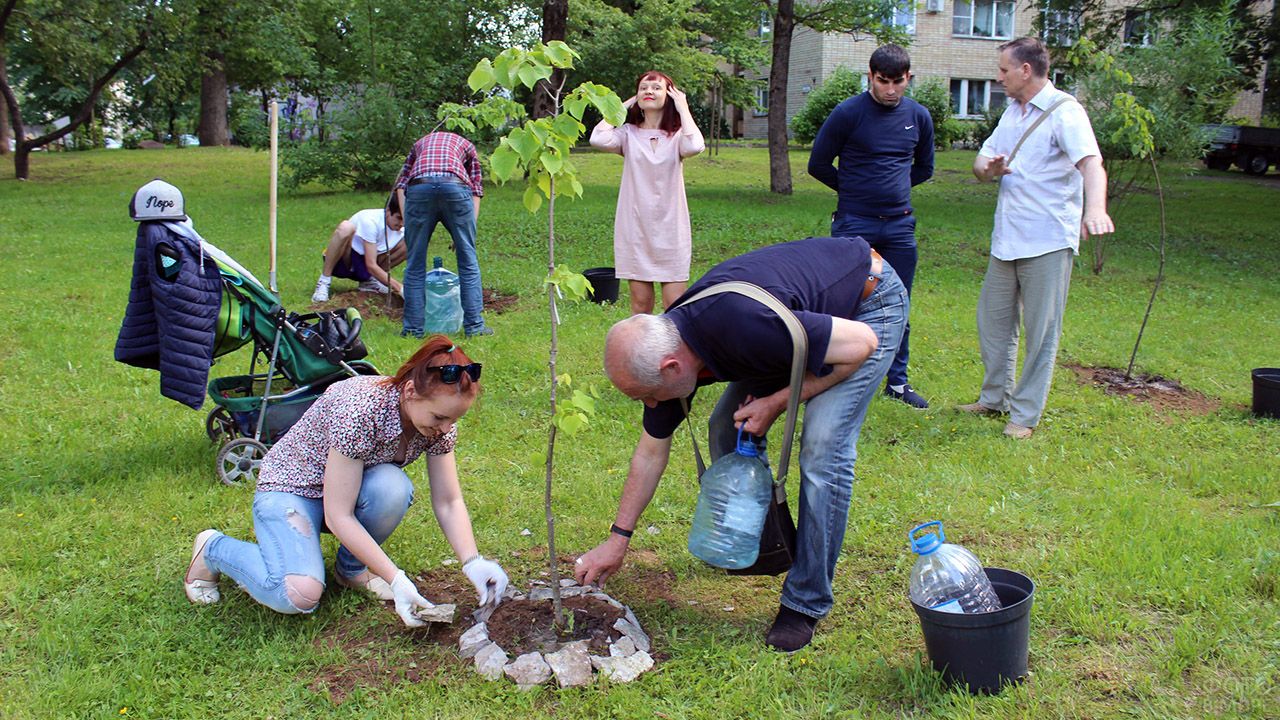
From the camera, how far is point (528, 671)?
3057 mm

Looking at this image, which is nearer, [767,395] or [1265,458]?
[767,395]

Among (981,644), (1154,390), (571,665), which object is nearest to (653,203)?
(571,665)

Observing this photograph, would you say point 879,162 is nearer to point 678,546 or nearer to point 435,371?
point 678,546

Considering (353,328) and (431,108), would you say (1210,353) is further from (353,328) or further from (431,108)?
(431,108)

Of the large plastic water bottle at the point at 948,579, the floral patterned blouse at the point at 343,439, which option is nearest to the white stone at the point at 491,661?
the floral patterned blouse at the point at 343,439

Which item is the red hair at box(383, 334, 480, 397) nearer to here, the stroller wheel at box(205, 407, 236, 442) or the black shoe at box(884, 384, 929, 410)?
the stroller wheel at box(205, 407, 236, 442)

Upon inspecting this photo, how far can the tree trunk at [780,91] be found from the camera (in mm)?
15602

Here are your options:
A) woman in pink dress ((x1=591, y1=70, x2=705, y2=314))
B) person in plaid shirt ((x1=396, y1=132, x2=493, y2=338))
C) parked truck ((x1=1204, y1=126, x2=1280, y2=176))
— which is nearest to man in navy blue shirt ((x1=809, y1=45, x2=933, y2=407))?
woman in pink dress ((x1=591, y1=70, x2=705, y2=314))

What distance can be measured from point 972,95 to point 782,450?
1272 inches

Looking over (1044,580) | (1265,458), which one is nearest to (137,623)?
(1044,580)

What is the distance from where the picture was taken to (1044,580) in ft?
11.9

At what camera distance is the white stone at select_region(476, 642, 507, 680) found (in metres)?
3.06

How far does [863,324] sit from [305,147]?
14019 mm

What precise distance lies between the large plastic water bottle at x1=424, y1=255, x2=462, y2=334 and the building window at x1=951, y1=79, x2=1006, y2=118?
2801cm
